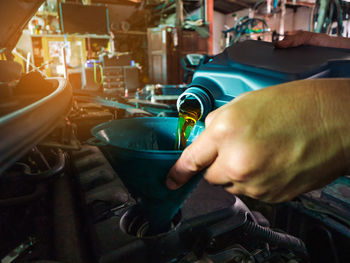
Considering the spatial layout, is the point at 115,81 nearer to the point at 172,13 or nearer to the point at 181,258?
the point at 172,13

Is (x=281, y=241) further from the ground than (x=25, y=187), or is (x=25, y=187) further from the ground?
(x=25, y=187)

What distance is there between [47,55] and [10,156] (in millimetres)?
8396

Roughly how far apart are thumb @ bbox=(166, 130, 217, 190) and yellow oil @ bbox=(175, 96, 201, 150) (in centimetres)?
23

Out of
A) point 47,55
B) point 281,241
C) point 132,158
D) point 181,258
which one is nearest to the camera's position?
point 132,158

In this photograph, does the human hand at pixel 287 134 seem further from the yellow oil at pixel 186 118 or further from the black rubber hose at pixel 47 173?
the black rubber hose at pixel 47 173

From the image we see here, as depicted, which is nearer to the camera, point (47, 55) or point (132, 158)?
point (132, 158)

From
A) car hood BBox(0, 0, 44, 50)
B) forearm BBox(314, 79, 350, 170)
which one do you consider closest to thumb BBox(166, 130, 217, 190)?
forearm BBox(314, 79, 350, 170)

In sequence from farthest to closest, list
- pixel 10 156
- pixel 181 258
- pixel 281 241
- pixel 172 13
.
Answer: pixel 172 13, pixel 281 241, pixel 181 258, pixel 10 156

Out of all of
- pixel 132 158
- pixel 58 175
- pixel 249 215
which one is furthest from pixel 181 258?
pixel 58 175

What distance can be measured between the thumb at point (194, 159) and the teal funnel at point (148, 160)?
3cm

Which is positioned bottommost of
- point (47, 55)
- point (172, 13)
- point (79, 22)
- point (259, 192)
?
point (259, 192)

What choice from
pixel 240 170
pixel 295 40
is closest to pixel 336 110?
pixel 240 170

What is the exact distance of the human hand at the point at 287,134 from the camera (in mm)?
430

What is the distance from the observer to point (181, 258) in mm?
853
